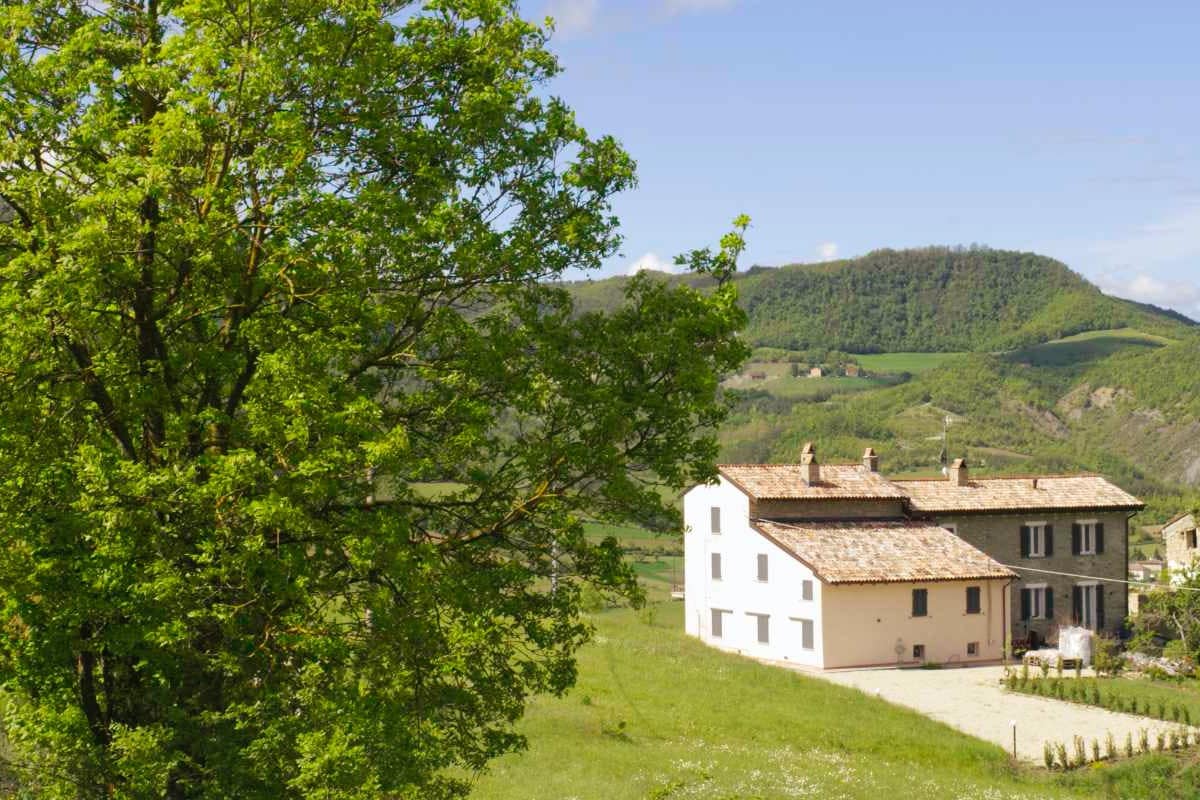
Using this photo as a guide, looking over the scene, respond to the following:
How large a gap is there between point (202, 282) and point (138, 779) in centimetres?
479

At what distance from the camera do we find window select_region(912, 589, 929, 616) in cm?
4662

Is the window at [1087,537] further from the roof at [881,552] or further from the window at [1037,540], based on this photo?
the roof at [881,552]

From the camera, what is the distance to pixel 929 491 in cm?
5344

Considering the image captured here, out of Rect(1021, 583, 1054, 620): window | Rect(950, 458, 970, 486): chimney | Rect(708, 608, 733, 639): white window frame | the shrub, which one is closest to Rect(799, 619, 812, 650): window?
Rect(708, 608, 733, 639): white window frame

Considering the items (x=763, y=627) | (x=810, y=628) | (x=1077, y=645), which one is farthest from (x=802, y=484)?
(x=1077, y=645)

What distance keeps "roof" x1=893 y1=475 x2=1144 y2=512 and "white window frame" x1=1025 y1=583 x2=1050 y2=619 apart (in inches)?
129

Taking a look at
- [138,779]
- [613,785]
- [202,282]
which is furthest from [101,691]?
[613,785]

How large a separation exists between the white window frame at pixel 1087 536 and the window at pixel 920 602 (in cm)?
1129

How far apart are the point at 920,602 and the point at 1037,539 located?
9554 mm

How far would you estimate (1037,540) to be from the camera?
53.3 meters

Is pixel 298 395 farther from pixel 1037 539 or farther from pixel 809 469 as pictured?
pixel 1037 539

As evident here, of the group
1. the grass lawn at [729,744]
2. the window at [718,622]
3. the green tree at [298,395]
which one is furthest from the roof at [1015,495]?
the green tree at [298,395]

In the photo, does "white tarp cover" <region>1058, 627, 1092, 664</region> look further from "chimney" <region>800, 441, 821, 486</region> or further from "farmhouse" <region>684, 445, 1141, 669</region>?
"chimney" <region>800, 441, 821, 486</region>

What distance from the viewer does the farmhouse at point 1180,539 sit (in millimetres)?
65312
